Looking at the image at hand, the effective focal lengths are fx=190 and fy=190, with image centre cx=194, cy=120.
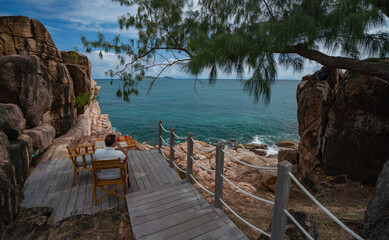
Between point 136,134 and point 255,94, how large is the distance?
61.5 feet

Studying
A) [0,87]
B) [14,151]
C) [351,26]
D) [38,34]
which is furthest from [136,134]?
[351,26]

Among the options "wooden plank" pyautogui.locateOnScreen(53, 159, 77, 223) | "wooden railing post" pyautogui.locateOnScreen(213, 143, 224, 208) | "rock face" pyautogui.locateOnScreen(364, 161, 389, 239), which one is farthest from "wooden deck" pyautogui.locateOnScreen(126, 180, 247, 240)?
"rock face" pyautogui.locateOnScreen(364, 161, 389, 239)

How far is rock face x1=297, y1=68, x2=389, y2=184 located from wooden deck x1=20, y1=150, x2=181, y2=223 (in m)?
5.32

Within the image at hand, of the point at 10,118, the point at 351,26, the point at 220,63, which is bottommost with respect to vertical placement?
the point at 10,118

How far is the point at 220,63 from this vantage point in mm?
4242

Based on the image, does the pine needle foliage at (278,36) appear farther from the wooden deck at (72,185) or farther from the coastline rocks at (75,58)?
the coastline rocks at (75,58)

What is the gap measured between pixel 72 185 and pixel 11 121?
197 centimetres

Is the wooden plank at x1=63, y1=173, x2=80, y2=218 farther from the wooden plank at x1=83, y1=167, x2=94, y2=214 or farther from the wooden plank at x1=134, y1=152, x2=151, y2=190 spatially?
the wooden plank at x1=134, y1=152, x2=151, y2=190

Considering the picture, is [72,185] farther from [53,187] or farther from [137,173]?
[137,173]

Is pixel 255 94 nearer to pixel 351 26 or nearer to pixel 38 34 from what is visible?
pixel 351 26

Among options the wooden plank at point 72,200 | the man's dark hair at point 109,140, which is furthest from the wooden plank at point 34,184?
the man's dark hair at point 109,140

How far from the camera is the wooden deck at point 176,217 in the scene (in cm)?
269

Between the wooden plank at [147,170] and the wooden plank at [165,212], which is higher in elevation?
the wooden plank at [165,212]

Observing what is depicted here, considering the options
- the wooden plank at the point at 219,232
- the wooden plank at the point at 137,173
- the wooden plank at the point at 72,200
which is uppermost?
the wooden plank at the point at 219,232
